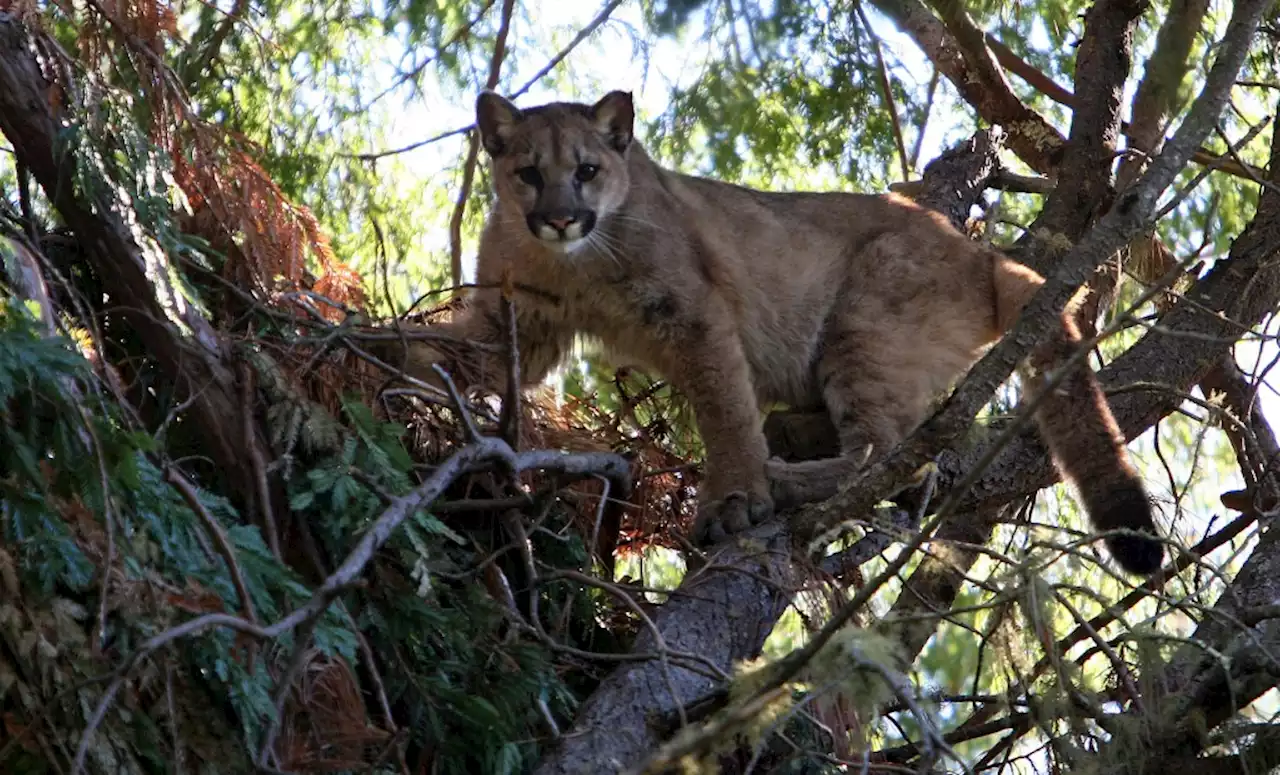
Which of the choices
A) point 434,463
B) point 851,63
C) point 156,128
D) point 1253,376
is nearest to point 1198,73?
point 1253,376

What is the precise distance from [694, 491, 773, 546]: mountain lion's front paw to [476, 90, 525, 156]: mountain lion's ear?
177cm

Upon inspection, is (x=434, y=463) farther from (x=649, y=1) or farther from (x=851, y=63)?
(x=851, y=63)

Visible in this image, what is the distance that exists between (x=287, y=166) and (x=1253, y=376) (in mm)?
→ 3707

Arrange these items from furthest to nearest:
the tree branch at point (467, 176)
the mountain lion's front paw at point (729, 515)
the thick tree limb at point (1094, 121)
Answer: the tree branch at point (467, 176) < the thick tree limb at point (1094, 121) < the mountain lion's front paw at point (729, 515)

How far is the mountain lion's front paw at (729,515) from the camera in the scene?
535 cm

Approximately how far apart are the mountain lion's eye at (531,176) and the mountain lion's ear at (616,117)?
0.38m

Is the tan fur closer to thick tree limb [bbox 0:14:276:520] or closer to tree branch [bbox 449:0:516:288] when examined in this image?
tree branch [bbox 449:0:516:288]

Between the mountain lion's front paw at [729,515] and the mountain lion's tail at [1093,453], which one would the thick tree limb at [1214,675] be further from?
the mountain lion's front paw at [729,515]

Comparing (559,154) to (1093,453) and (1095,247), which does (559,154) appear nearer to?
(1093,453)

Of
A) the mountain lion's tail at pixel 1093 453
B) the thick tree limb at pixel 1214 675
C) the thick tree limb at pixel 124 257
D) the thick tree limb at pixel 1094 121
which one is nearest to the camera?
the thick tree limb at pixel 1214 675

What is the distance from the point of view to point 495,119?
19.9 ft

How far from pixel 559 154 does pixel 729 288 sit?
0.93 meters

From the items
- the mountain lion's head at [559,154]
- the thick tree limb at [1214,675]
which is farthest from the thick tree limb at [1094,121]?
the thick tree limb at [1214,675]

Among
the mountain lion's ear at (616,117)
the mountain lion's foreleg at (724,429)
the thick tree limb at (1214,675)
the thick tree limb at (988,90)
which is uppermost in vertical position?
the thick tree limb at (988,90)
